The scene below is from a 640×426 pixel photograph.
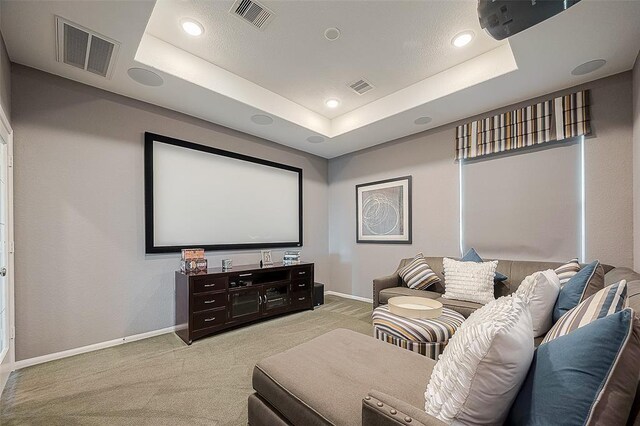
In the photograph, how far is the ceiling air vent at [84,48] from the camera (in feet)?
7.04

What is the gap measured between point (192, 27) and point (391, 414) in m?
3.16

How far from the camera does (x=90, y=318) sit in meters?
2.84

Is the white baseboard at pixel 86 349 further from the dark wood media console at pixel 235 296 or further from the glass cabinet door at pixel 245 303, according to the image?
the glass cabinet door at pixel 245 303

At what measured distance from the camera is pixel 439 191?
13.2 ft

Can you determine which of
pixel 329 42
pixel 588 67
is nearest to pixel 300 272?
pixel 329 42

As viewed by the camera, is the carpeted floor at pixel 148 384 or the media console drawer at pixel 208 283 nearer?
the carpeted floor at pixel 148 384

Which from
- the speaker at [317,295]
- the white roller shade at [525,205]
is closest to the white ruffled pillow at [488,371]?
the white roller shade at [525,205]

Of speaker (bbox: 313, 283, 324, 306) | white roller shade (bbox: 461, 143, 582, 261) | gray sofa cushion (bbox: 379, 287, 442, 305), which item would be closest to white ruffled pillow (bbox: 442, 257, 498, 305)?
gray sofa cushion (bbox: 379, 287, 442, 305)

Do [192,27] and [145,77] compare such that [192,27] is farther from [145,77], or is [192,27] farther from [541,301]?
[541,301]

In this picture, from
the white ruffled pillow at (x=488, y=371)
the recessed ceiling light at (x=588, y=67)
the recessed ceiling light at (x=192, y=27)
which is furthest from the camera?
the recessed ceiling light at (x=588, y=67)

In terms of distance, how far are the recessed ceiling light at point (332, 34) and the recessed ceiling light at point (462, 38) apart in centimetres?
112

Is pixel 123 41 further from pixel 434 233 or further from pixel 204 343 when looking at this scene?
pixel 434 233

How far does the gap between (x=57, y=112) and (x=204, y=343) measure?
110 inches

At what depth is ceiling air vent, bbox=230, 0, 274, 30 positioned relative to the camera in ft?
7.34
